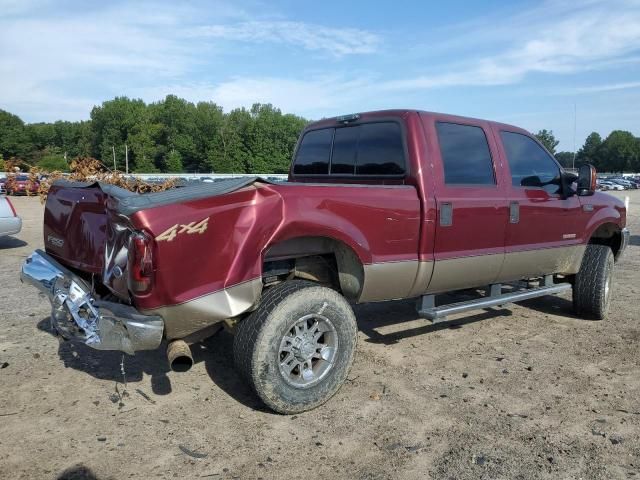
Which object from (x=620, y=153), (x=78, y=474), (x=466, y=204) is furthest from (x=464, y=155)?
(x=620, y=153)

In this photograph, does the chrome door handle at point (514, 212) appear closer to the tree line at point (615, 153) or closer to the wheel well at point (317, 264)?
the wheel well at point (317, 264)

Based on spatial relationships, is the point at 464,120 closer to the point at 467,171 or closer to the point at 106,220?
the point at 467,171

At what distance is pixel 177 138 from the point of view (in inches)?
4094

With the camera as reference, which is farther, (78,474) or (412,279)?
(412,279)

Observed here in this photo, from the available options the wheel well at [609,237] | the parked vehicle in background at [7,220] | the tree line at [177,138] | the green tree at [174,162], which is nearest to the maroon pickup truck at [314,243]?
the wheel well at [609,237]

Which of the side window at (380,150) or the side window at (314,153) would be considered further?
the side window at (314,153)

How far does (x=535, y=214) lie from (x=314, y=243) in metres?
2.42

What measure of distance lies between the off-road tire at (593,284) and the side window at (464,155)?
1.97 meters

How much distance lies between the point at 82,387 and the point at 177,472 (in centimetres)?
148

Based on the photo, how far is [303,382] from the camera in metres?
3.63

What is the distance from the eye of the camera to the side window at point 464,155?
442 centimetres

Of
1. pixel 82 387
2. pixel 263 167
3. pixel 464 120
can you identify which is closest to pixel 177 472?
pixel 82 387

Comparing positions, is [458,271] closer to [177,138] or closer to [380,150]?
[380,150]

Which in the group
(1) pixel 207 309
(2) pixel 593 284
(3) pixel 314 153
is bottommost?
(2) pixel 593 284
